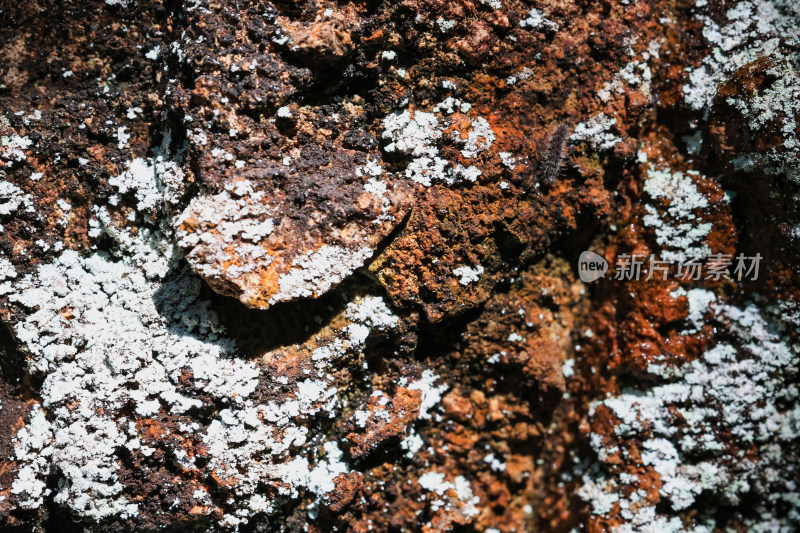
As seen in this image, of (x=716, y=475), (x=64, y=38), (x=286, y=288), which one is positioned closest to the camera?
(x=286, y=288)

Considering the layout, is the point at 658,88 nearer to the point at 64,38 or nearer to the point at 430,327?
the point at 430,327

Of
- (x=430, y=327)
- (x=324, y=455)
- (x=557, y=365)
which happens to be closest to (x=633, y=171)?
(x=557, y=365)

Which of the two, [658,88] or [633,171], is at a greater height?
[658,88]

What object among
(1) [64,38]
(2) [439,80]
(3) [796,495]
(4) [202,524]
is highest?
(2) [439,80]

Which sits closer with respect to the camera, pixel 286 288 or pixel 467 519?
pixel 286 288

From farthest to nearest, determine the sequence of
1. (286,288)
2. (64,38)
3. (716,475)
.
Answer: (716,475) < (64,38) < (286,288)

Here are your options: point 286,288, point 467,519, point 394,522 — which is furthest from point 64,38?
point 467,519

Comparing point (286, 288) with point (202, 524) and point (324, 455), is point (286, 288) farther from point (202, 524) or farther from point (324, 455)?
point (202, 524)
